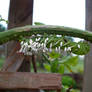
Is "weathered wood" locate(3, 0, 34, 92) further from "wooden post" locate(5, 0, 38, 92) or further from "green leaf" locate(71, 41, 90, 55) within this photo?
"green leaf" locate(71, 41, 90, 55)

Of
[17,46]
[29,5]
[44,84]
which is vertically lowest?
[44,84]

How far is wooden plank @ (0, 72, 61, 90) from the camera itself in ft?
1.68

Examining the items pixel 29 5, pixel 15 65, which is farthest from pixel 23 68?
pixel 29 5

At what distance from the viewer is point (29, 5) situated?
67cm

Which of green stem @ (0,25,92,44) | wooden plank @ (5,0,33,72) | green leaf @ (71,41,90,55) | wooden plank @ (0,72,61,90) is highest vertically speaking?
wooden plank @ (5,0,33,72)

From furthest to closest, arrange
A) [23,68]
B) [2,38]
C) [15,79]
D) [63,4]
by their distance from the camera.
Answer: [63,4], [23,68], [15,79], [2,38]

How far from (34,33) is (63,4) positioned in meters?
0.39

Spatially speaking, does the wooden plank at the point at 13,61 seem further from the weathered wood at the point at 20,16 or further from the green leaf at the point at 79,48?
the green leaf at the point at 79,48

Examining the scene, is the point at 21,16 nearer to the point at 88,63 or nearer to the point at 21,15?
the point at 21,15

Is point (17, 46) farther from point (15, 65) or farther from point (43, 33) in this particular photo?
point (43, 33)

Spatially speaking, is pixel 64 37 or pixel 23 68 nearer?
pixel 64 37

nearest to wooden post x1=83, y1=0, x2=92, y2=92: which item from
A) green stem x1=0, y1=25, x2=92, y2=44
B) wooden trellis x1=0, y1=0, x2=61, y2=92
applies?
wooden trellis x1=0, y1=0, x2=61, y2=92

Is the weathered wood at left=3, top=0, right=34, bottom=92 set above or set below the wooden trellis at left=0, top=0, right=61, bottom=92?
above

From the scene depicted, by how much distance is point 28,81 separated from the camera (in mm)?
527
